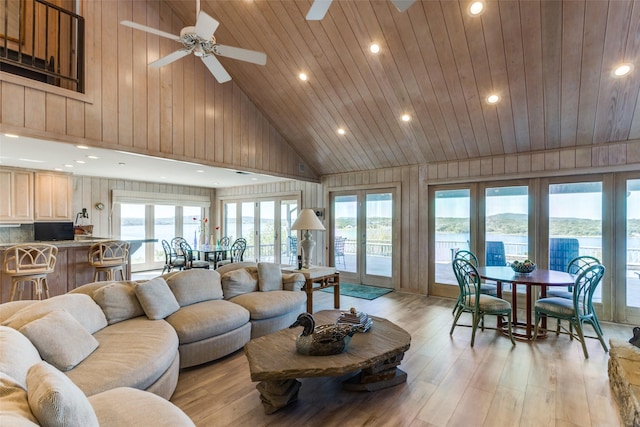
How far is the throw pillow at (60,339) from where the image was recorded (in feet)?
6.28

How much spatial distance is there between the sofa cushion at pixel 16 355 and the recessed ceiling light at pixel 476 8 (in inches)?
178

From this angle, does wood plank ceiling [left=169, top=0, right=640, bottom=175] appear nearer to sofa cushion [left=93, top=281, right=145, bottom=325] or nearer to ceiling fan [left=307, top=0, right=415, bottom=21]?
ceiling fan [left=307, top=0, right=415, bottom=21]

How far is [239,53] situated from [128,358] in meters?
2.74

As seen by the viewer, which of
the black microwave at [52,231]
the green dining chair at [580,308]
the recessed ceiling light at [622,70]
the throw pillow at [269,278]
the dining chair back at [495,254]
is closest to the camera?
the green dining chair at [580,308]

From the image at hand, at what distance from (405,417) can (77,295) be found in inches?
110

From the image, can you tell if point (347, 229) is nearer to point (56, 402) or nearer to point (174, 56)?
point (174, 56)

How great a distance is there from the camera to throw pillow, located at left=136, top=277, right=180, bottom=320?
2912 mm

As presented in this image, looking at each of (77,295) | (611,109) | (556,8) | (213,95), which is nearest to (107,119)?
(213,95)

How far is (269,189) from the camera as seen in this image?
8.56 metres

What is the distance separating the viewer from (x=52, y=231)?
6.44 m

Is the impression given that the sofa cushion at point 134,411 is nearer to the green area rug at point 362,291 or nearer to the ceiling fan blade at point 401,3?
the ceiling fan blade at point 401,3

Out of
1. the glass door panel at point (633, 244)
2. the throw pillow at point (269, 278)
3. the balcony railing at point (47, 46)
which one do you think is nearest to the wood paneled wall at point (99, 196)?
the balcony railing at point (47, 46)

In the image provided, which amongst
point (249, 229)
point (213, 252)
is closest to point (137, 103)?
point (213, 252)

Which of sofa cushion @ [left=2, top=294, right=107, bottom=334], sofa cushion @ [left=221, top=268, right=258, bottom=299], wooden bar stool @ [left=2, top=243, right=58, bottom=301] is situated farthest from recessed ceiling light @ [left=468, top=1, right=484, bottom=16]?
wooden bar stool @ [left=2, top=243, right=58, bottom=301]
